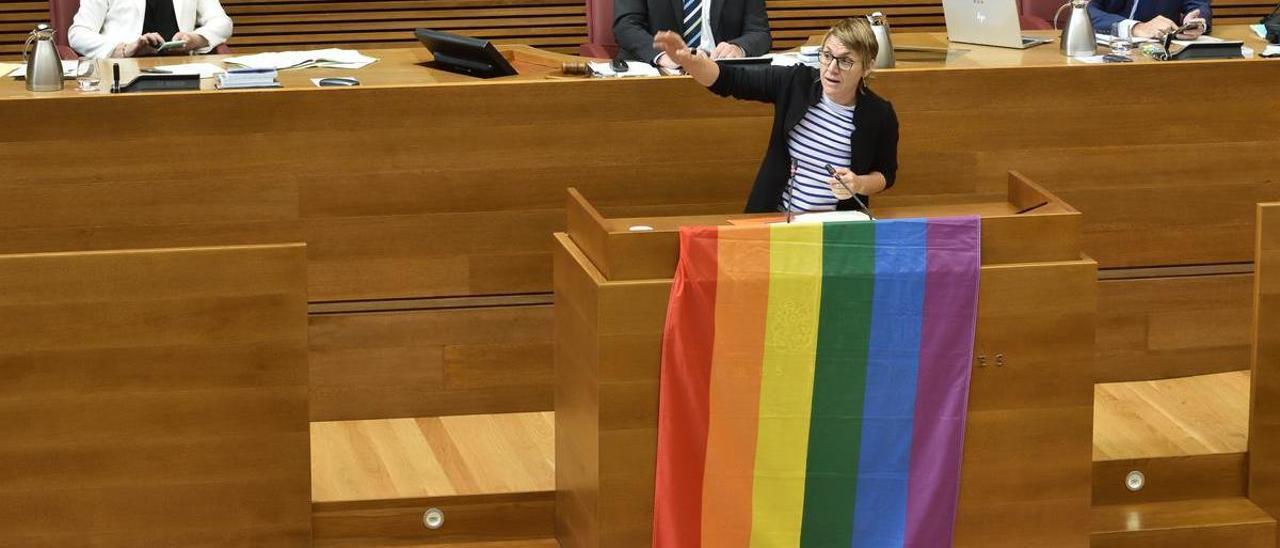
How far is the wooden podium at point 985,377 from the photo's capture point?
8.21 ft

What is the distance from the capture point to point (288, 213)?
3.17 metres

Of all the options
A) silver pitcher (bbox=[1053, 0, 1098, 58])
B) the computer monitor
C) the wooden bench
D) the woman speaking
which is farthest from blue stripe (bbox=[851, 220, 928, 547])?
the wooden bench

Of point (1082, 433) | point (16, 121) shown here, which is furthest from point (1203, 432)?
point (16, 121)

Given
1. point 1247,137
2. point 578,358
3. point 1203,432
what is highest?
point 1247,137

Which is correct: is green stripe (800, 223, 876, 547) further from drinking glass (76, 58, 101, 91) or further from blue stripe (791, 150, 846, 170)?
drinking glass (76, 58, 101, 91)

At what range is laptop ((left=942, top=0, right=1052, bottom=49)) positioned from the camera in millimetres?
3693

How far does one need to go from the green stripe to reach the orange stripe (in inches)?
3.6

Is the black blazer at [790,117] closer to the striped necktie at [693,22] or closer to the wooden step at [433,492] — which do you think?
the wooden step at [433,492]

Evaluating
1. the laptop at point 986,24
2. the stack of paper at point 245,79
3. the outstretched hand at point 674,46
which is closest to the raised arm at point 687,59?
the outstretched hand at point 674,46

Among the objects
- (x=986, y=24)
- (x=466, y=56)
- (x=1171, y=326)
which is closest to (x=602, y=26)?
(x=466, y=56)

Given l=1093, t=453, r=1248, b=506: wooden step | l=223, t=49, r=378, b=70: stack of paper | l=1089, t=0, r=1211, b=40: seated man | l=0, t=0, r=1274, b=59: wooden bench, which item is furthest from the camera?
l=0, t=0, r=1274, b=59: wooden bench

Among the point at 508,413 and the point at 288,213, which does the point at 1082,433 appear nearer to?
the point at 508,413

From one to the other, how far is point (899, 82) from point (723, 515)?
1.09 meters

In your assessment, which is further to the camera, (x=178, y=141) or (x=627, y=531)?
(x=178, y=141)
